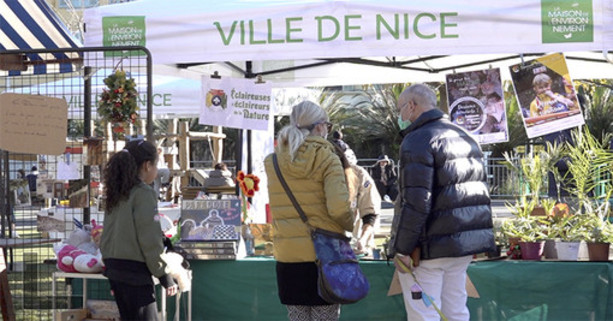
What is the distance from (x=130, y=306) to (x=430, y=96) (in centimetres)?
191

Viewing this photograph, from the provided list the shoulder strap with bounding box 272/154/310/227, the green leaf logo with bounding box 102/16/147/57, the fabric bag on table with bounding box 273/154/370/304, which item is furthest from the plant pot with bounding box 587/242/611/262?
the green leaf logo with bounding box 102/16/147/57

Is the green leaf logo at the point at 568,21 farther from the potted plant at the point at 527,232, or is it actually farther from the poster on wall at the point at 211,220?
the poster on wall at the point at 211,220

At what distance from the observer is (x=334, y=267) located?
3.93 m

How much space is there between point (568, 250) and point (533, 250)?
223 millimetres

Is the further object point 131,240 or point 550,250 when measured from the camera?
point 550,250

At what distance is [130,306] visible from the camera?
410 cm

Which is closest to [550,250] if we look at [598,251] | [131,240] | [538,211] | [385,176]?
[598,251]

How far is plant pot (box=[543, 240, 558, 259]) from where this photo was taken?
17.3 feet

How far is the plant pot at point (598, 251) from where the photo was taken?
204 inches

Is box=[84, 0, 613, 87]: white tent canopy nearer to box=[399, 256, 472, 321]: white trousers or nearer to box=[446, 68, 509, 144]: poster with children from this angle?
box=[446, 68, 509, 144]: poster with children

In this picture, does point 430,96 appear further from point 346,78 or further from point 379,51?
point 346,78

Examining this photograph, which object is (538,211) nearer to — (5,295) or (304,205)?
(304,205)

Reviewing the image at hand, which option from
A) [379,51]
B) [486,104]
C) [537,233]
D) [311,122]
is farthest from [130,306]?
[486,104]

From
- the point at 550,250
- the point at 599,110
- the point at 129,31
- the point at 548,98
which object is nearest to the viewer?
the point at 550,250
